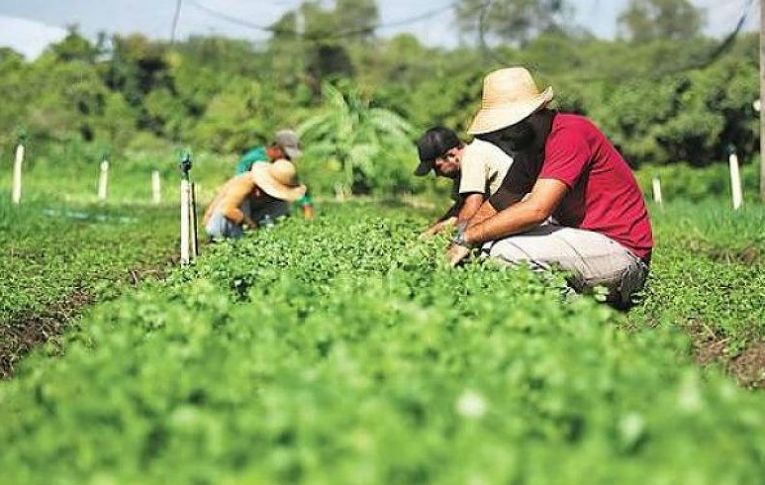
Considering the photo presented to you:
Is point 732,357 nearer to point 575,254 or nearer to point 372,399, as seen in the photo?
point 575,254

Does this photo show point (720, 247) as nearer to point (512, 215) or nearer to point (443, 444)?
point (512, 215)

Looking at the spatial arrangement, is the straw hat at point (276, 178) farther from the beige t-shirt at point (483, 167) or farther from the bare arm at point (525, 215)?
the bare arm at point (525, 215)

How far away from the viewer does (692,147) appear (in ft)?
107

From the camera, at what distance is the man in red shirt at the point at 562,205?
22.0 feet

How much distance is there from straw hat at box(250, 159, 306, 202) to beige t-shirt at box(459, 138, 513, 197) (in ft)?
13.0

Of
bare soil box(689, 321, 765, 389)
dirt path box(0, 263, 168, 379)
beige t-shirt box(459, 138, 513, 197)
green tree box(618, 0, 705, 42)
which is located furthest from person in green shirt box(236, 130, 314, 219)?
green tree box(618, 0, 705, 42)

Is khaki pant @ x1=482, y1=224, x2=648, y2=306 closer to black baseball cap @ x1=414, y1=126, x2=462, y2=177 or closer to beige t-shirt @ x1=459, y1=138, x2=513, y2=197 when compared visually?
beige t-shirt @ x1=459, y1=138, x2=513, y2=197

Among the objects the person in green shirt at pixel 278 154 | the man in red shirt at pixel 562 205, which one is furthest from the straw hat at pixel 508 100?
the person in green shirt at pixel 278 154

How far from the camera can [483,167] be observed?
8039 millimetres

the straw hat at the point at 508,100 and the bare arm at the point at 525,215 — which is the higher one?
the straw hat at the point at 508,100

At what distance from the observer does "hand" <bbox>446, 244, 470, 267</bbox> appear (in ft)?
23.0

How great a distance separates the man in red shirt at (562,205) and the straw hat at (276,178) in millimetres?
4745

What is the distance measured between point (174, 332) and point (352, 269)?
237 cm

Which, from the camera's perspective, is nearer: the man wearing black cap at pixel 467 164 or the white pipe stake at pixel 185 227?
the man wearing black cap at pixel 467 164
